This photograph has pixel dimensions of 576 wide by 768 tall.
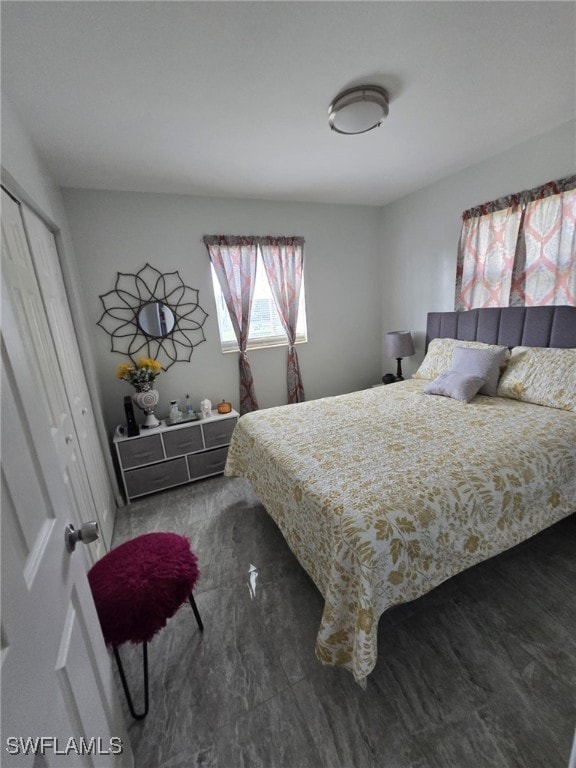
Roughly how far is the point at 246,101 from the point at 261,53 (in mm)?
299

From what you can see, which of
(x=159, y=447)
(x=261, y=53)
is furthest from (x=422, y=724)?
(x=261, y=53)

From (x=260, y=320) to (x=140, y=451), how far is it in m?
1.74

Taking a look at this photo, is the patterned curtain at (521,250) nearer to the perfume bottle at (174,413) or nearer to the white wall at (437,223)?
the white wall at (437,223)

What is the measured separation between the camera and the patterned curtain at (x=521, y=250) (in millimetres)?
2215

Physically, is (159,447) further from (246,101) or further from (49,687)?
(246,101)

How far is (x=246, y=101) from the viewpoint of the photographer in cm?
163

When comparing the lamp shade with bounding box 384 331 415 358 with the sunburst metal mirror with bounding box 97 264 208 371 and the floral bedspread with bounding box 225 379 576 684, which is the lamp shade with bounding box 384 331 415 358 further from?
the sunburst metal mirror with bounding box 97 264 208 371

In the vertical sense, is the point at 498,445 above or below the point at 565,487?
above

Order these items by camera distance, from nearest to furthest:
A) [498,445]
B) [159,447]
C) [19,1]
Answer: [19,1] → [498,445] → [159,447]

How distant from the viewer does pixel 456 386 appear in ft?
7.80

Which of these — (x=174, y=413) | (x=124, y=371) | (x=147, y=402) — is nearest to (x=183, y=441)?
(x=174, y=413)

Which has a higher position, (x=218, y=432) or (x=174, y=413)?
(x=174, y=413)

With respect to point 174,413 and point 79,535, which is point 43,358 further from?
point 174,413

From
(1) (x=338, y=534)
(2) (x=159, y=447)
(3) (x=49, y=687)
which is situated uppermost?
(3) (x=49, y=687)
